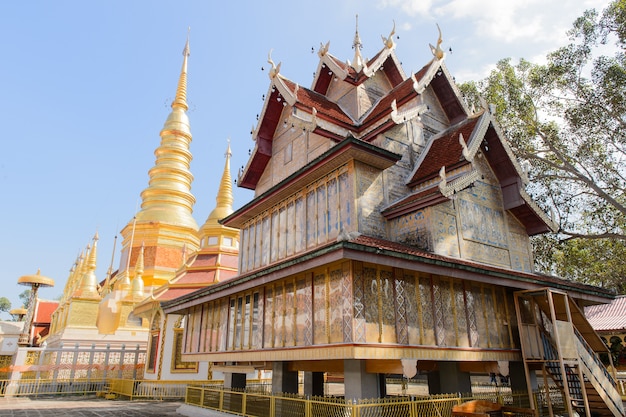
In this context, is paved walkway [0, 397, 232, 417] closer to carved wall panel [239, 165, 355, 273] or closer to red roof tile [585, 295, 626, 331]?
carved wall panel [239, 165, 355, 273]

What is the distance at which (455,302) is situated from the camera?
10500 millimetres

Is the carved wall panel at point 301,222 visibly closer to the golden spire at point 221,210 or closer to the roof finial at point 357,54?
the roof finial at point 357,54

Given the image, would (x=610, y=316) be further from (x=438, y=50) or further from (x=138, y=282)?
(x=138, y=282)

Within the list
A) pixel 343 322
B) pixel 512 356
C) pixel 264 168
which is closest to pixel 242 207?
pixel 264 168

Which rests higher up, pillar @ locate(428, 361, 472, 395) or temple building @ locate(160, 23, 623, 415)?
temple building @ locate(160, 23, 623, 415)

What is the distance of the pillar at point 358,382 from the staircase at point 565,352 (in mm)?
4546

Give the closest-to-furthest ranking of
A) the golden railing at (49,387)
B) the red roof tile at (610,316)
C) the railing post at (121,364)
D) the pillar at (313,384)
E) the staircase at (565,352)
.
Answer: the staircase at (565,352) < the pillar at (313,384) < the golden railing at (49,387) < the railing post at (121,364) < the red roof tile at (610,316)

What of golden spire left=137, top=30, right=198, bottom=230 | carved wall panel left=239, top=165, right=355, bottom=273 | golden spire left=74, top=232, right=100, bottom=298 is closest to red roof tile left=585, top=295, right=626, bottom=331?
carved wall panel left=239, top=165, right=355, bottom=273

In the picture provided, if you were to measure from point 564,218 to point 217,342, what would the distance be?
18032mm

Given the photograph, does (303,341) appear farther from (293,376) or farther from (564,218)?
(564,218)

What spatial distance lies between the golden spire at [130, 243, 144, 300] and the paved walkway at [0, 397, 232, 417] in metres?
10.2

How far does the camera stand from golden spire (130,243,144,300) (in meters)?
30.8

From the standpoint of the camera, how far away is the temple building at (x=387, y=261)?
929cm

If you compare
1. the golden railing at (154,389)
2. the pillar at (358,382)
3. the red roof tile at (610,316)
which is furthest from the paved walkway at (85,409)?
the red roof tile at (610,316)
